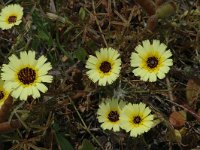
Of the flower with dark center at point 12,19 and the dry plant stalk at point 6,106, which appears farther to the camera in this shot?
the flower with dark center at point 12,19

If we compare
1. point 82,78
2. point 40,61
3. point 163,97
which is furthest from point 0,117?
point 163,97

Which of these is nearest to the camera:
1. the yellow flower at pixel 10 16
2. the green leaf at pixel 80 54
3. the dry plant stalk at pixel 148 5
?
the dry plant stalk at pixel 148 5

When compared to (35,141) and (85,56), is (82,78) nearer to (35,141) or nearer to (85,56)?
(85,56)

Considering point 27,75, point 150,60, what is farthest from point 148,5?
point 27,75

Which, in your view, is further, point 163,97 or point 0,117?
point 163,97

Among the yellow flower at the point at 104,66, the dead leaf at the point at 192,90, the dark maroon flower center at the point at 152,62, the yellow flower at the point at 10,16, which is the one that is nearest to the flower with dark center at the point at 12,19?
the yellow flower at the point at 10,16

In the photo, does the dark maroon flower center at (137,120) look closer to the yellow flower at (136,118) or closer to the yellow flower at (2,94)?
the yellow flower at (136,118)

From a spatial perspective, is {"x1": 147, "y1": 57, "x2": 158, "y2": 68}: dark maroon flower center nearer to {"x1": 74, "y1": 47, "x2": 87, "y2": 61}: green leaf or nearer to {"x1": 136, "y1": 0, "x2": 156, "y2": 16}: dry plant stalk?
{"x1": 136, "y1": 0, "x2": 156, "y2": 16}: dry plant stalk

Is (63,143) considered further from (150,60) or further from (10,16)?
(10,16)

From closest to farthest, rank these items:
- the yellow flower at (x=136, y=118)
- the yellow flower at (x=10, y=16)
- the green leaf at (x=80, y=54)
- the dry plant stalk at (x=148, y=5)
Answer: the yellow flower at (x=136, y=118), the dry plant stalk at (x=148, y=5), the green leaf at (x=80, y=54), the yellow flower at (x=10, y=16)
